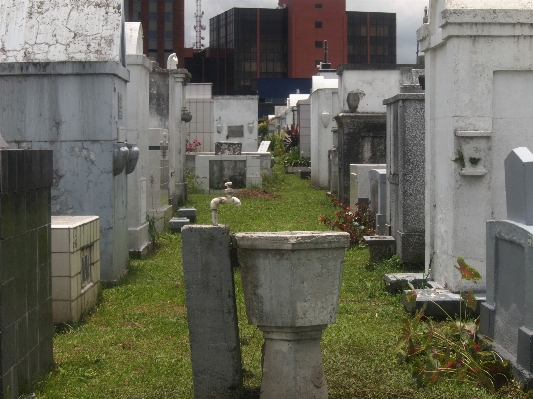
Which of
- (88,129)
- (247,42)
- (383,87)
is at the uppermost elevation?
(247,42)

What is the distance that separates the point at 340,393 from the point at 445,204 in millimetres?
2872

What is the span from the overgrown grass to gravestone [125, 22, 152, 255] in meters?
0.64

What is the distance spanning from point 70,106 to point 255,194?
10869 mm

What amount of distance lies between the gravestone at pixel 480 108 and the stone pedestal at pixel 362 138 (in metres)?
8.79

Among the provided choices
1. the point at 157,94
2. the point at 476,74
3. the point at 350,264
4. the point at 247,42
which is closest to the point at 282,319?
the point at 476,74

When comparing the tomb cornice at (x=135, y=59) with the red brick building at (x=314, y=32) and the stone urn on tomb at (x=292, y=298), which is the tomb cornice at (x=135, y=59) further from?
the red brick building at (x=314, y=32)

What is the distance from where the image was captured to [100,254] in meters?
8.49

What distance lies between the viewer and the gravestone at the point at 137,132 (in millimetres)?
10266

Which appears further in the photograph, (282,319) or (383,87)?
(383,87)

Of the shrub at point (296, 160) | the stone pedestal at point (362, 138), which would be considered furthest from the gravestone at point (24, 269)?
the shrub at point (296, 160)

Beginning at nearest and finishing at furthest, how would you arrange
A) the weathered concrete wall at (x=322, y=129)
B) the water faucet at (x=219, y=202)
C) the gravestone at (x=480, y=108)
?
the water faucet at (x=219, y=202)
the gravestone at (x=480, y=108)
the weathered concrete wall at (x=322, y=129)

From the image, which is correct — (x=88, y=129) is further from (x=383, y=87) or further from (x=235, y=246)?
(x=383, y=87)

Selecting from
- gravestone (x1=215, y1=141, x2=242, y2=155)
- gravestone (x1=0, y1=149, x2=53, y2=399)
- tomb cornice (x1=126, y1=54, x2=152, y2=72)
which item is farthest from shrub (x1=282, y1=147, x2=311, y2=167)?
gravestone (x1=0, y1=149, x2=53, y2=399)

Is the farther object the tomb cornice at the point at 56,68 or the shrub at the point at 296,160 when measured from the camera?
the shrub at the point at 296,160
